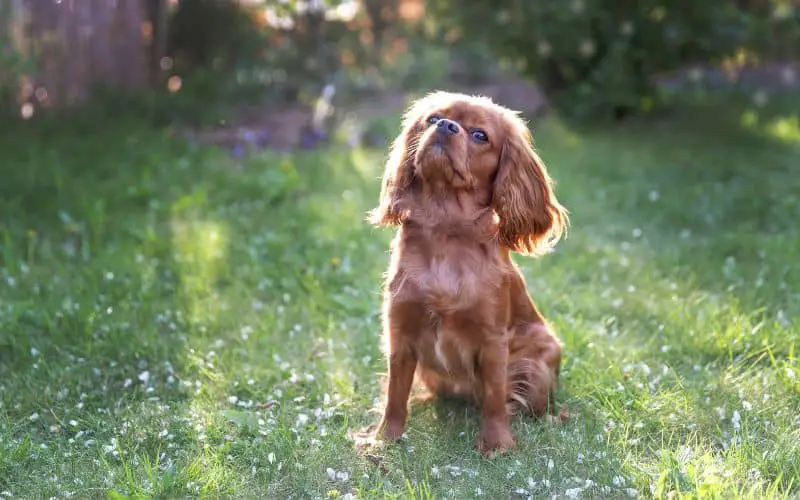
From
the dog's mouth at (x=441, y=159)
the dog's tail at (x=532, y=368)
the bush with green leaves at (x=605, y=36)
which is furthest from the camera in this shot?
the bush with green leaves at (x=605, y=36)

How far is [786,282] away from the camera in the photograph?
4.58 meters

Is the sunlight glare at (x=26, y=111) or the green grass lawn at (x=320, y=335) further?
the sunlight glare at (x=26, y=111)

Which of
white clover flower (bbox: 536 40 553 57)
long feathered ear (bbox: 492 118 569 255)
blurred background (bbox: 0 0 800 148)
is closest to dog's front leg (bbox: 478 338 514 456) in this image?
long feathered ear (bbox: 492 118 569 255)

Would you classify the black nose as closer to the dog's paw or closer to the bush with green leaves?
the dog's paw

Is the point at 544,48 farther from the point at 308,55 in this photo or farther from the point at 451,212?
the point at 451,212

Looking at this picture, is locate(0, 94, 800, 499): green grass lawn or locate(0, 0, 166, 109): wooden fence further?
locate(0, 0, 166, 109): wooden fence

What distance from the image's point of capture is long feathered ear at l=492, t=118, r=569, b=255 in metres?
3.06

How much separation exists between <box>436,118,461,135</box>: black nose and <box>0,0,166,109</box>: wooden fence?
491cm

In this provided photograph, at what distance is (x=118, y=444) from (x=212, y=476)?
0.45 m

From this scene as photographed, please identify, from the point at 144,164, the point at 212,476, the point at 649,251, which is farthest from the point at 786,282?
the point at 144,164

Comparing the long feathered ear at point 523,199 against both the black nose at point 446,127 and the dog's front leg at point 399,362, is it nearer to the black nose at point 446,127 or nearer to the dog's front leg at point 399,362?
the black nose at point 446,127

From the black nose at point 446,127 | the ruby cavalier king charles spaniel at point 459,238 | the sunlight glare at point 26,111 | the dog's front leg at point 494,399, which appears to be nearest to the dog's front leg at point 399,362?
the ruby cavalier king charles spaniel at point 459,238

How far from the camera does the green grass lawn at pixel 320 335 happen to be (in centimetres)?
296

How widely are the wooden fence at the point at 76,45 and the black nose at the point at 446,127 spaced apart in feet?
16.1
